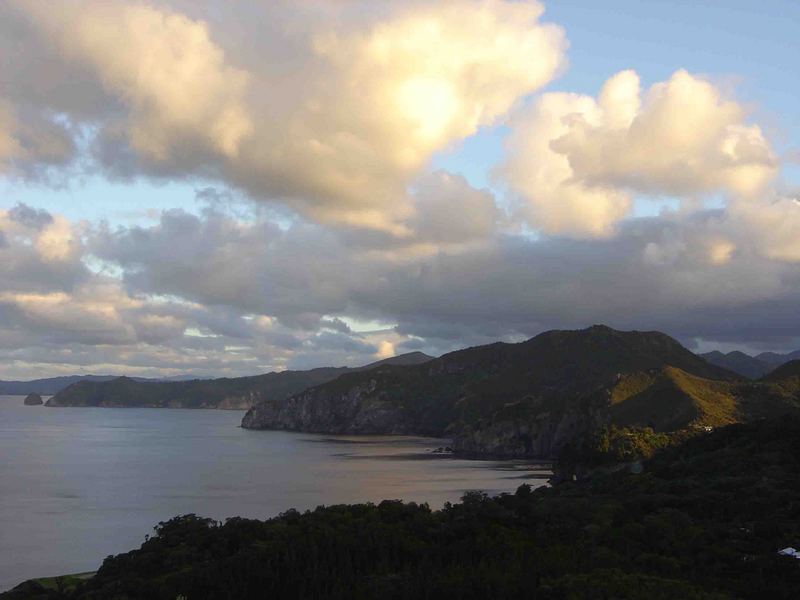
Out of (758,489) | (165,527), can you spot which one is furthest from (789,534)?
(165,527)

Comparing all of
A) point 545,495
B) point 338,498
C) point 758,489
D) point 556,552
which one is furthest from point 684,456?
point 556,552

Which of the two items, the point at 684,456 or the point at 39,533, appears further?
the point at 684,456

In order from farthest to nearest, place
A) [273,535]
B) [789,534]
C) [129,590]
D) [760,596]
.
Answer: [273,535], [789,534], [129,590], [760,596]

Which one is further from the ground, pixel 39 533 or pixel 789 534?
pixel 789 534

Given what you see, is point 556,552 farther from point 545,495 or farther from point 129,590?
point 545,495

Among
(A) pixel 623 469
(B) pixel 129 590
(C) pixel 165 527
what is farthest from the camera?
(A) pixel 623 469

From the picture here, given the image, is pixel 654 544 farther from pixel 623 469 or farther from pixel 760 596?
pixel 623 469
